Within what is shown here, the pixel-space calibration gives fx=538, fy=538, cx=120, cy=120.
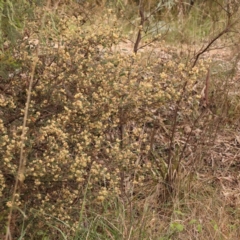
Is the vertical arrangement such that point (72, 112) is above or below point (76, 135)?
above

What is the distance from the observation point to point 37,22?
310 centimetres

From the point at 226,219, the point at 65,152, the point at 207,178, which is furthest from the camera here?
the point at 207,178

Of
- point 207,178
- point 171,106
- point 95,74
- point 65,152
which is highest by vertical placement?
point 95,74

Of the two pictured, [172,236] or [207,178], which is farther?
[207,178]

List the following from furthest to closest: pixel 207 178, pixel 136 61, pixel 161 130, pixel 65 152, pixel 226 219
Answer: pixel 161 130 → pixel 207 178 → pixel 226 219 → pixel 136 61 → pixel 65 152

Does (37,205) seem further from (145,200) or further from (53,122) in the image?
(145,200)

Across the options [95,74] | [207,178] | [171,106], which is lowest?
[207,178]

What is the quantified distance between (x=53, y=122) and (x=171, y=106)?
2.03 metres

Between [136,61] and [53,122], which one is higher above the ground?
[136,61]

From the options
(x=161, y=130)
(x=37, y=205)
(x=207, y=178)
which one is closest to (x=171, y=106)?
(x=161, y=130)

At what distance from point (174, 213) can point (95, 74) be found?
1.08m

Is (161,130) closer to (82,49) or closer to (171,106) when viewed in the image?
(171,106)

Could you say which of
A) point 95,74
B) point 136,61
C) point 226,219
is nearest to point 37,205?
point 95,74

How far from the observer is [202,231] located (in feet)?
10.4
